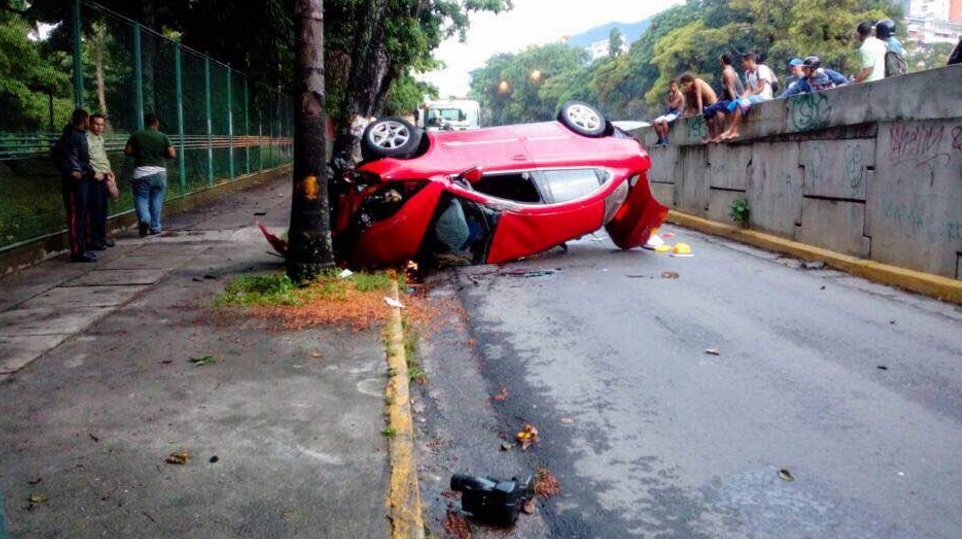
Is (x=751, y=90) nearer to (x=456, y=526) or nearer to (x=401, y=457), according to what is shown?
(x=401, y=457)

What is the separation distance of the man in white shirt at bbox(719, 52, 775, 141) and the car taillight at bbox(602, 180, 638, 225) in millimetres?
3884

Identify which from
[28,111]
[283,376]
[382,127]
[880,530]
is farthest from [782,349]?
[28,111]

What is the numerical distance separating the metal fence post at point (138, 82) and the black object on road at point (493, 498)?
1100 centimetres

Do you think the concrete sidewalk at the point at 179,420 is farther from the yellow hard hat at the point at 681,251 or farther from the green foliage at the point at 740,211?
the green foliage at the point at 740,211

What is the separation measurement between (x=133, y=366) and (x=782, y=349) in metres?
4.65

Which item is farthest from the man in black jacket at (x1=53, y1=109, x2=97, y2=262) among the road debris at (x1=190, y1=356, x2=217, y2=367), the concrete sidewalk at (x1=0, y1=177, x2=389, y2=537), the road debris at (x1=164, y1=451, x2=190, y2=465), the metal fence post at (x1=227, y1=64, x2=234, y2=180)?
the metal fence post at (x1=227, y1=64, x2=234, y2=180)

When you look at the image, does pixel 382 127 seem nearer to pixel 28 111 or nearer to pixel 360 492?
pixel 28 111

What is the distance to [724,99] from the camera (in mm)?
13883

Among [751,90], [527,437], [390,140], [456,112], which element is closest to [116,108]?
[390,140]

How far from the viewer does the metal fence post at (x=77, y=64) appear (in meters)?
→ 10.0

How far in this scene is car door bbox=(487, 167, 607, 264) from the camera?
9227mm

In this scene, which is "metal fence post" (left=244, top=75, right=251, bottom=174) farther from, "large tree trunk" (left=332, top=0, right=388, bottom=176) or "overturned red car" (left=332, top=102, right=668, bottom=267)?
"overturned red car" (left=332, top=102, right=668, bottom=267)

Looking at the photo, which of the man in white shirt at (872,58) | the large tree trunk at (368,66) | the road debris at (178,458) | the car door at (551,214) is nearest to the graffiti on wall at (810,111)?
the man in white shirt at (872,58)

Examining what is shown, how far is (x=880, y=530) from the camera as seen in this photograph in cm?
333
